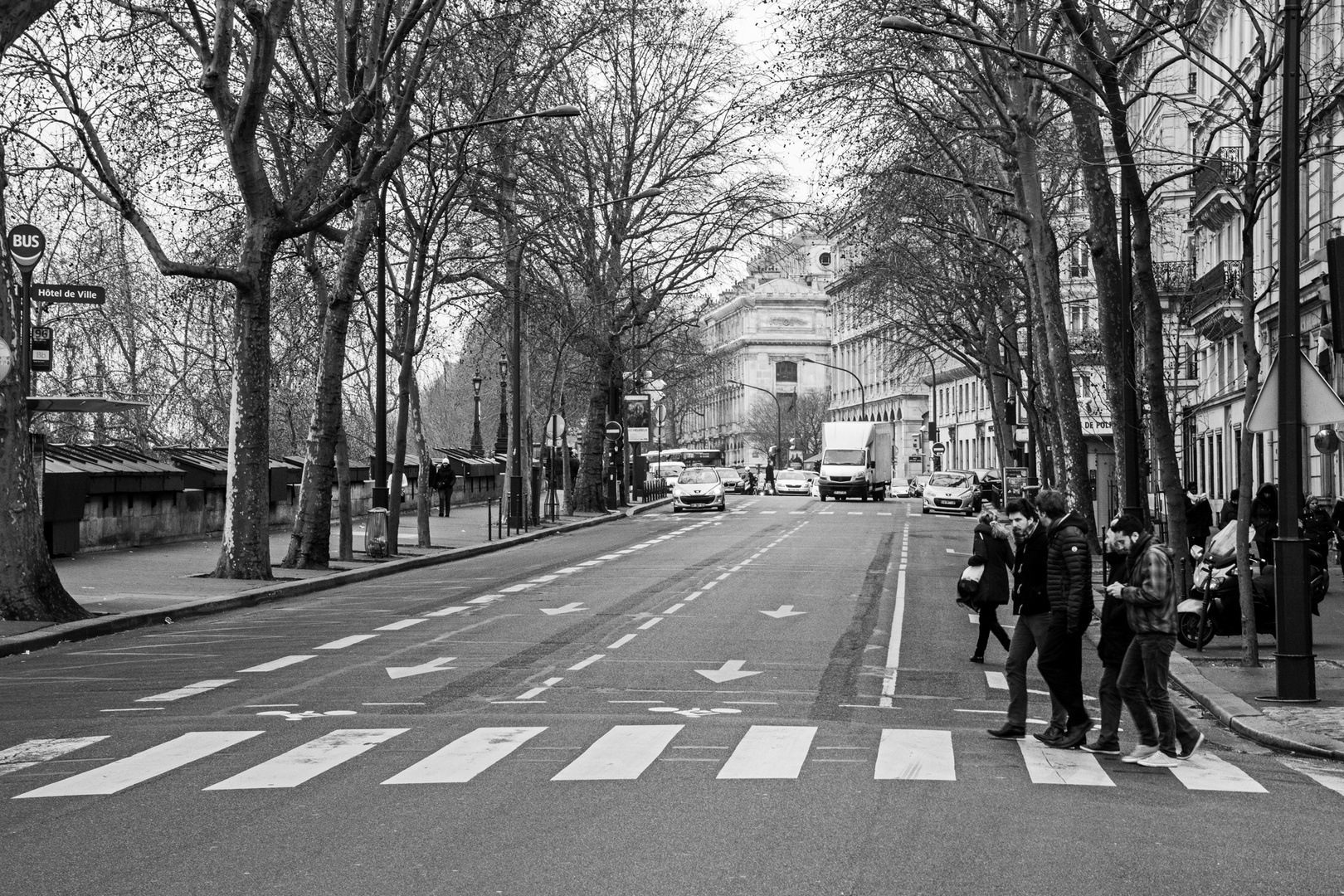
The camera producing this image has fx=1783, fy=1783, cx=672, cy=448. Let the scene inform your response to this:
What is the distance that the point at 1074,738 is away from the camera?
38.7 ft

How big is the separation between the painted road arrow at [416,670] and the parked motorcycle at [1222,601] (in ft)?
24.7

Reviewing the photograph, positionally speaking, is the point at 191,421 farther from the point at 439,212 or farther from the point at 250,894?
the point at 250,894

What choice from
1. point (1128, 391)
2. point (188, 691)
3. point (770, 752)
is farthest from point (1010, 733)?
point (1128, 391)

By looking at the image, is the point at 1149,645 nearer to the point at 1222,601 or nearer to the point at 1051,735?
the point at 1051,735

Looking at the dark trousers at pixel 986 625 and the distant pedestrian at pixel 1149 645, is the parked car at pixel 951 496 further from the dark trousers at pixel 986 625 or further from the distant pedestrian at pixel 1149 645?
the distant pedestrian at pixel 1149 645

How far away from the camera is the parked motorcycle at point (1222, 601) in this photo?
59.3 feet

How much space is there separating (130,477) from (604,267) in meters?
27.4

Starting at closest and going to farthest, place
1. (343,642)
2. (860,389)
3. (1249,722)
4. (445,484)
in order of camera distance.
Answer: (1249,722) → (343,642) → (445,484) → (860,389)

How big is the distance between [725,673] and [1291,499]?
501 centimetres

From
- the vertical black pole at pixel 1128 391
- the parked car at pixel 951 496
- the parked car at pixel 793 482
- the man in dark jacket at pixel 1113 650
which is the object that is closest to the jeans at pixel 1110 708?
the man in dark jacket at pixel 1113 650

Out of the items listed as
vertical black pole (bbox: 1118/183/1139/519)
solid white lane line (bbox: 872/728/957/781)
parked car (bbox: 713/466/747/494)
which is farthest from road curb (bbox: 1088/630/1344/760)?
parked car (bbox: 713/466/747/494)

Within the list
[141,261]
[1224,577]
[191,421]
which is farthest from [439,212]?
[191,421]

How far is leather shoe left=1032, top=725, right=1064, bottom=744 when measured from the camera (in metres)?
11.9

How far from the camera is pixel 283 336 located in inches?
1877
